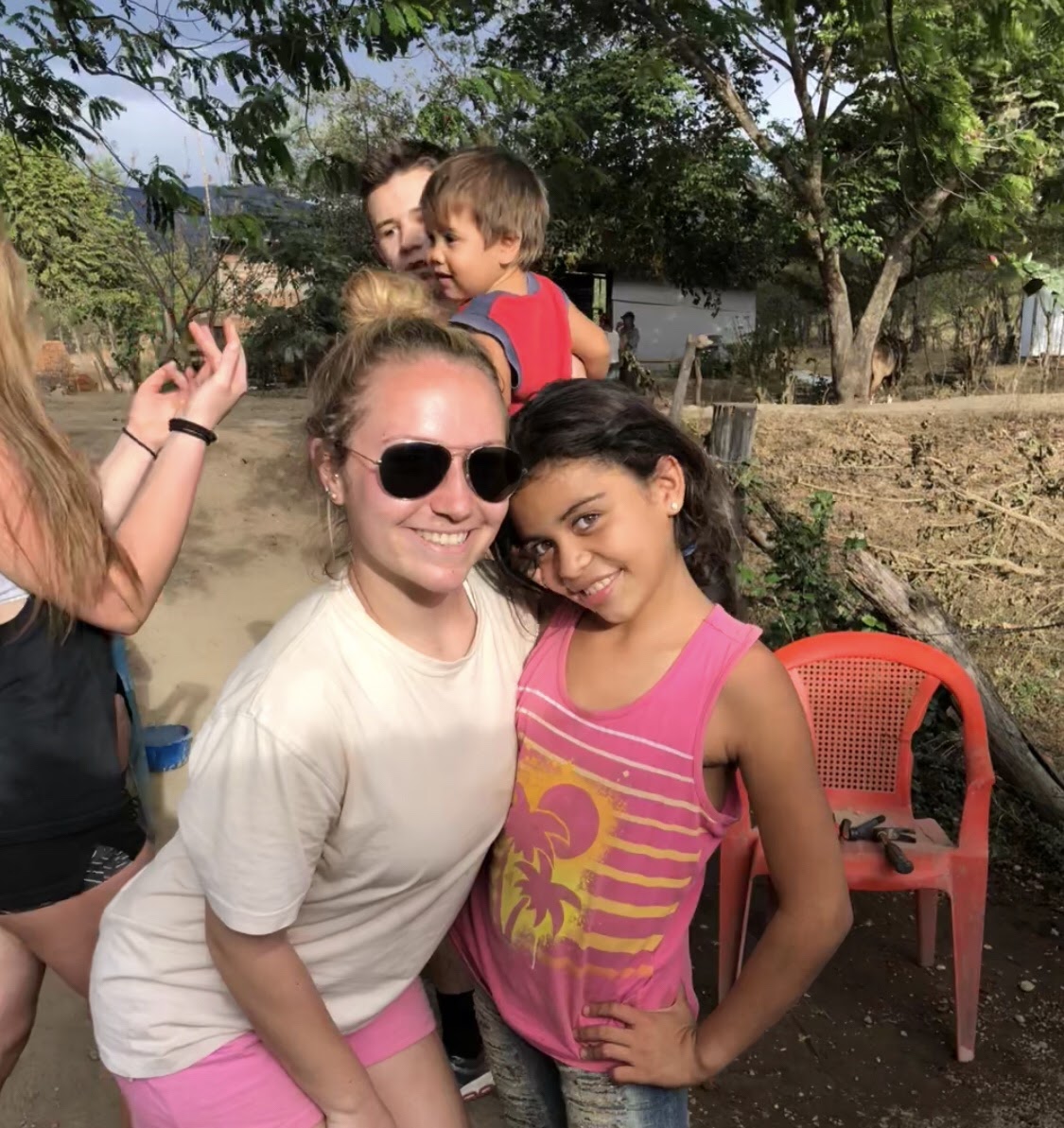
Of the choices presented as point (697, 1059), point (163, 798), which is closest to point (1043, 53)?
point (163, 798)

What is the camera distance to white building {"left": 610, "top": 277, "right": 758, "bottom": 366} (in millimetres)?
20938

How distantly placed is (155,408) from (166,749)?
2.45m

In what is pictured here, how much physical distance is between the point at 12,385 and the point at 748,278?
18735 millimetres

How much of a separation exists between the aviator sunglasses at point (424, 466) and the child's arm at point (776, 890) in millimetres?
417

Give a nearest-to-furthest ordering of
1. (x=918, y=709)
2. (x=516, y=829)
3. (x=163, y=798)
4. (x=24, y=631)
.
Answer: (x=516, y=829)
(x=24, y=631)
(x=918, y=709)
(x=163, y=798)

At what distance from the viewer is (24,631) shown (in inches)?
59.7

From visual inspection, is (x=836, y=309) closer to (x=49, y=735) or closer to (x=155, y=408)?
(x=155, y=408)

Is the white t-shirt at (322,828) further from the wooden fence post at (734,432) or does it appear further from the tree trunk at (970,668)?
the wooden fence post at (734,432)

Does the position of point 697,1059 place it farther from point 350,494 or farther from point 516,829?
point 350,494

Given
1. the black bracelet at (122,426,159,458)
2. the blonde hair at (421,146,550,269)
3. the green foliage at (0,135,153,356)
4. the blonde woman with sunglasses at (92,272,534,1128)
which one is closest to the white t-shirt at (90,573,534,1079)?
the blonde woman with sunglasses at (92,272,534,1128)

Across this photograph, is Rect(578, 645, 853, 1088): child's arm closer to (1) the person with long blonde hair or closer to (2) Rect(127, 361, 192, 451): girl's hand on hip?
(1) the person with long blonde hair

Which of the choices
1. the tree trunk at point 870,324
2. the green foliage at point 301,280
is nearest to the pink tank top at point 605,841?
the tree trunk at point 870,324

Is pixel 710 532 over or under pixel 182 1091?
over

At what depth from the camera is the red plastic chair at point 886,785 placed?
2.64 meters
